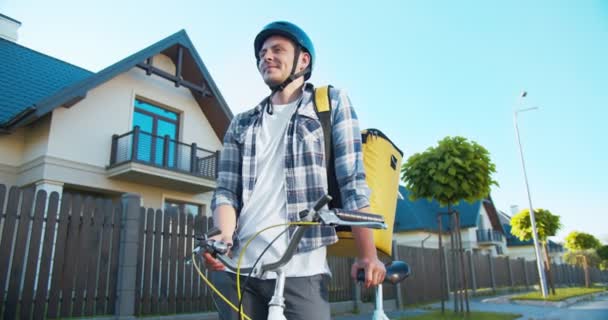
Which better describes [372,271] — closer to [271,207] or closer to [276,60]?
[271,207]

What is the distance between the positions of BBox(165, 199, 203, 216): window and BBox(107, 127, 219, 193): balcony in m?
0.62

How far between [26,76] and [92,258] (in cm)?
972

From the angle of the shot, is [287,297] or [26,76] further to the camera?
[26,76]

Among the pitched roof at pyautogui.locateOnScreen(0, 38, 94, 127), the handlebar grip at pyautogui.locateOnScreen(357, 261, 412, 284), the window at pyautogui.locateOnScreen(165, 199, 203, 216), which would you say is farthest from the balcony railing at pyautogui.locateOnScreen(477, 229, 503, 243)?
the handlebar grip at pyautogui.locateOnScreen(357, 261, 412, 284)

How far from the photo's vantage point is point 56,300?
6.22m

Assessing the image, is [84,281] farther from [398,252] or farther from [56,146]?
[398,252]

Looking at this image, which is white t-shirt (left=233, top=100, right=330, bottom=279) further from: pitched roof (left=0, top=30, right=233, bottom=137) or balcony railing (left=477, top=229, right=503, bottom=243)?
balcony railing (left=477, top=229, right=503, bottom=243)

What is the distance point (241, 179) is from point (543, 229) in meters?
20.7

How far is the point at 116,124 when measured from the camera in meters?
13.3

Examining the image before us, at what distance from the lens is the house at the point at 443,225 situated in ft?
97.5

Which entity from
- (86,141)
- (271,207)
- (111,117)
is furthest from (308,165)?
(111,117)

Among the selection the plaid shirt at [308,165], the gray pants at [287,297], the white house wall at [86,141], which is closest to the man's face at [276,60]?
the plaid shirt at [308,165]

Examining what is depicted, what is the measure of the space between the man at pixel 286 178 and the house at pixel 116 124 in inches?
401

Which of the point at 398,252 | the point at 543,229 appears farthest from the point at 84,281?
the point at 543,229
